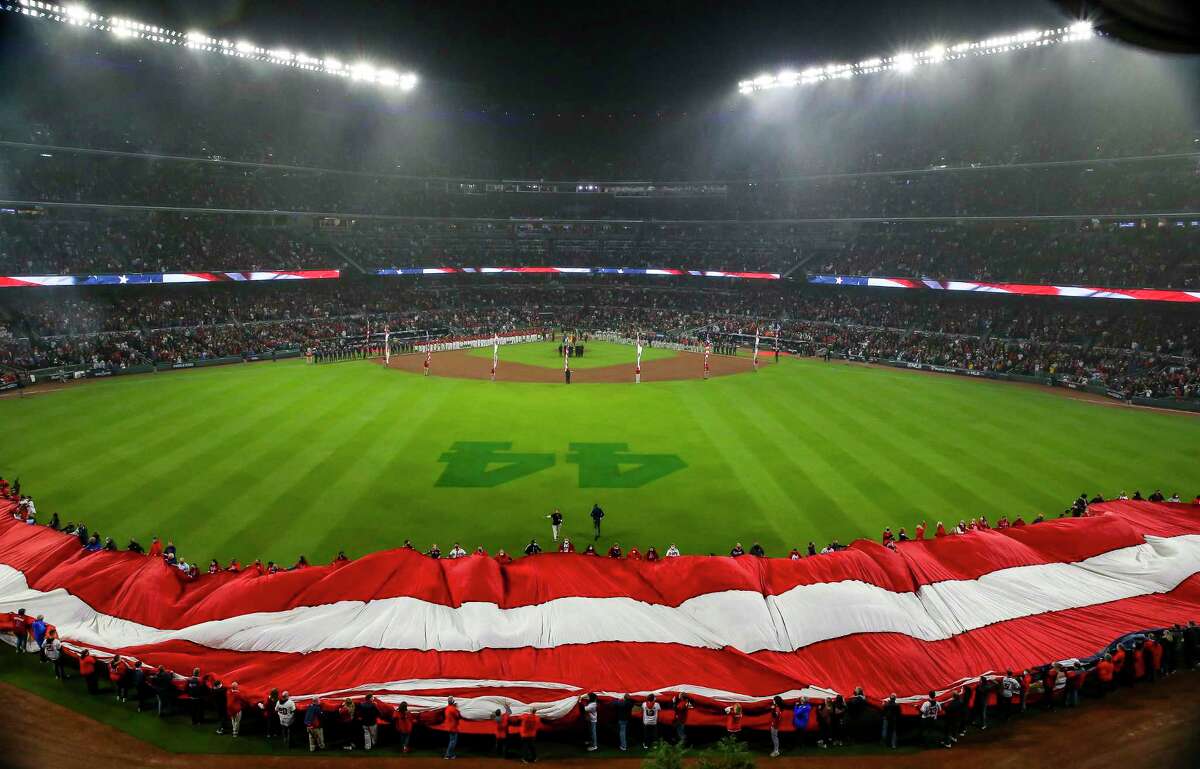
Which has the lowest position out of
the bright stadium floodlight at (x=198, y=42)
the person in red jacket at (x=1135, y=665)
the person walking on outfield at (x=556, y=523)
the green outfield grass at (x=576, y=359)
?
the person in red jacket at (x=1135, y=665)

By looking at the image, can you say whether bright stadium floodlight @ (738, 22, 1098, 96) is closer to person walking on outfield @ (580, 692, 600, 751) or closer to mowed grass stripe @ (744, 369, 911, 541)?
mowed grass stripe @ (744, 369, 911, 541)

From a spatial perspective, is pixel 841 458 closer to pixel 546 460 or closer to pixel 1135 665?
pixel 546 460

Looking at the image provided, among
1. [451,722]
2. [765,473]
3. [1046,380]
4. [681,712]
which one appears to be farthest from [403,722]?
[1046,380]

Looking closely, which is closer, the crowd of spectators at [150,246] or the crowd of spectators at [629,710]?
the crowd of spectators at [629,710]

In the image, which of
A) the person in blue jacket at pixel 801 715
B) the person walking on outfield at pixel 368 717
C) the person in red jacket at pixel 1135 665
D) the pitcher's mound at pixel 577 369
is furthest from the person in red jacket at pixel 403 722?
the pitcher's mound at pixel 577 369

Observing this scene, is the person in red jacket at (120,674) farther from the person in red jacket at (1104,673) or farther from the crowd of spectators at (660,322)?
the crowd of spectators at (660,322)

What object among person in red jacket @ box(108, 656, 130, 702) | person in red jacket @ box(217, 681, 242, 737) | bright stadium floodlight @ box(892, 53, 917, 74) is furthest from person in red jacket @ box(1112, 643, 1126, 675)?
bright stadium floodlight @ box(892, 53, 917, 74)

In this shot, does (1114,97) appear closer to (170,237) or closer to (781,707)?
(781,707)
